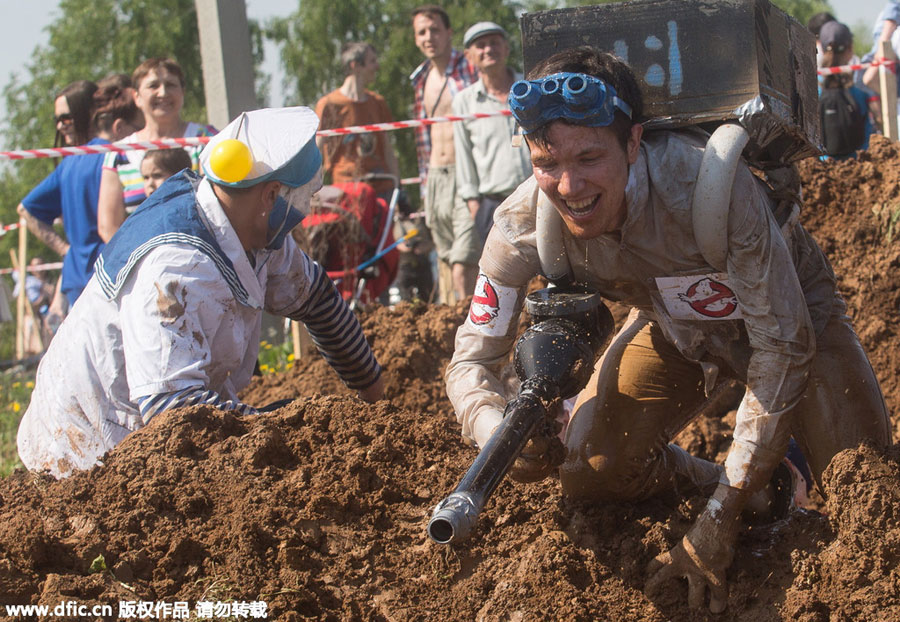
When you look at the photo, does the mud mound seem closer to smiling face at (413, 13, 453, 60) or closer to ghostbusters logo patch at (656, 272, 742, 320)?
ghostbusters logo patch at (656, 272, 742, 320)

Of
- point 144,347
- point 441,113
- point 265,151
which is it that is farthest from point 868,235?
point 144,347

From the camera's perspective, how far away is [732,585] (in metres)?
3.18

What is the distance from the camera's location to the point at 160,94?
20.4ft

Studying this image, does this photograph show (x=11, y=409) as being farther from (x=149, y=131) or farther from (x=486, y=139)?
(x=486, y=139)

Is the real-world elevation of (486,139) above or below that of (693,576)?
above

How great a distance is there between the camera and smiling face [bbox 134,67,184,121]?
20.3ft

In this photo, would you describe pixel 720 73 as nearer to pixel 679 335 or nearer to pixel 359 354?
pixel 679 335

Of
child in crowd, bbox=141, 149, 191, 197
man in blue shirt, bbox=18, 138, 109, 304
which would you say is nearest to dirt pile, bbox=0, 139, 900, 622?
child in crowd, bbox=141, 149, 191, 197

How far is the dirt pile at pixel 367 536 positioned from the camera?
2941 millimetres

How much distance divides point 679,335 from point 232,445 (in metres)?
1.50

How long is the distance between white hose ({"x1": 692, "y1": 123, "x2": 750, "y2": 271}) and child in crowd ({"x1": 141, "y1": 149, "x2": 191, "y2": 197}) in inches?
124

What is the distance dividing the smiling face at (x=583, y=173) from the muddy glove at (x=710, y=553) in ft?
2.91

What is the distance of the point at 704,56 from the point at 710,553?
1538 millimetres

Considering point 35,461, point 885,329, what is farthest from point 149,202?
point 885,329
